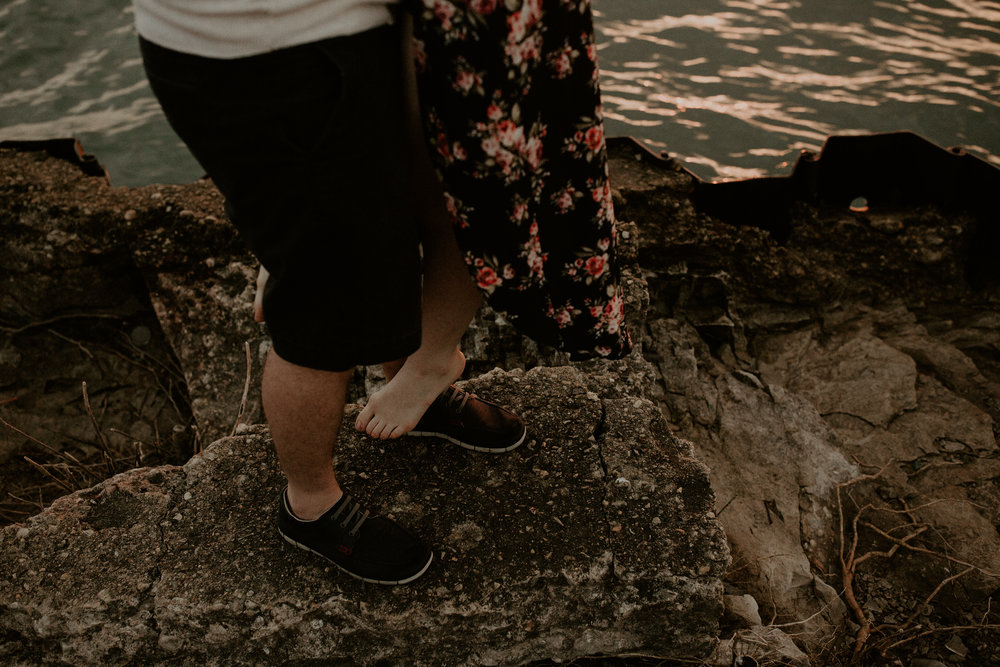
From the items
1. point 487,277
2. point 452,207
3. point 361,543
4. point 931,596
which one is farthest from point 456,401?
point 931,596

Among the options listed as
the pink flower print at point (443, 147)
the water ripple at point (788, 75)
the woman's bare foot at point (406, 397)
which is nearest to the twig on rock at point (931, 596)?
the woman's bare foot at point (406, 397)

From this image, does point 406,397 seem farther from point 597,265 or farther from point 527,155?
point 527,155

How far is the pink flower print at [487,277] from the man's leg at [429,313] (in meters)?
0.14

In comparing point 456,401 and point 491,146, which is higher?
point 491,146

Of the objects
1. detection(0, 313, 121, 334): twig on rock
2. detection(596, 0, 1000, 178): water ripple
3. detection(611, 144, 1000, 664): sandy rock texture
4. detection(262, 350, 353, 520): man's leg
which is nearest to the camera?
detection(262, 350, 353, 520): man's leg

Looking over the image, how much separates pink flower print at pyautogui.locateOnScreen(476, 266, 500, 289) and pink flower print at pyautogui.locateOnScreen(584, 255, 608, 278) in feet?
0.66

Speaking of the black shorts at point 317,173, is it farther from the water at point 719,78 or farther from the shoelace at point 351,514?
the water at point 719,78

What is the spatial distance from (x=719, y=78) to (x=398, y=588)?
481 centimetres

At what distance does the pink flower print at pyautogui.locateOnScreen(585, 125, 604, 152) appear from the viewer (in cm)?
116

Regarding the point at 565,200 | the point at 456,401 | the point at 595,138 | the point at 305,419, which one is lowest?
the point at 456,401

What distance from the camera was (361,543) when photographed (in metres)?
1.42

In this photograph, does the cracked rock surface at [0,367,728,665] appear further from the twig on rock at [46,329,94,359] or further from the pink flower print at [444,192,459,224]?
the twig on rock at [46,329,94,359]

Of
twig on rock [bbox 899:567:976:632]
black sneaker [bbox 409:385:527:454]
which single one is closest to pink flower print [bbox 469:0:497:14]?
Result: black sneaker [bbox 409:385:527:454]

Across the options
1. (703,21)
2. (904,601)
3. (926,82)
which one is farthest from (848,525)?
(703,21)
